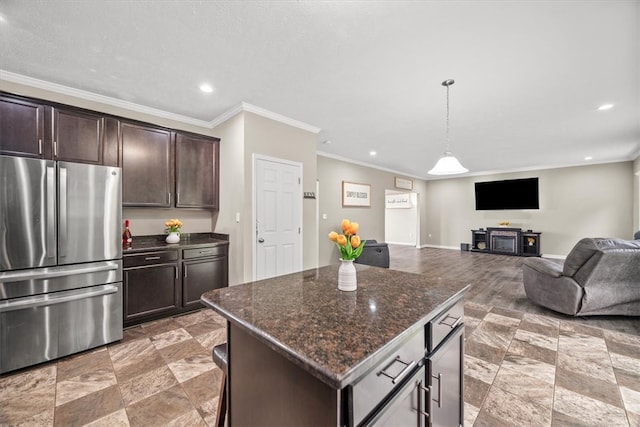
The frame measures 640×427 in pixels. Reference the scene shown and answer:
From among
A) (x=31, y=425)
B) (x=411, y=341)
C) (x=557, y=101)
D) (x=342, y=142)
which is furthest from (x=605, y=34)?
(x=31, y=425)

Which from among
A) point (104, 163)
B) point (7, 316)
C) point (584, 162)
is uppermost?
point (584, 162)

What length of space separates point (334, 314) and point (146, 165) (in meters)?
3.18

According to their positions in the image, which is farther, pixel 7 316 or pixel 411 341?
pixel 7 316

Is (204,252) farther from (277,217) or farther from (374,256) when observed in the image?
(374,256)

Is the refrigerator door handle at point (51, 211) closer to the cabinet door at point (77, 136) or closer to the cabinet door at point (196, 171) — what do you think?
the cabinet door at point (77, 136)

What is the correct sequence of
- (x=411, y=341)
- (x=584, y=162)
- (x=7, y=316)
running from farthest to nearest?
(x=584, y=162)
(x=7, y=316)
(x=411, y=341)

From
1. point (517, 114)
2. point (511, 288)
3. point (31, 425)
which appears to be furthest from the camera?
point (511, 288)

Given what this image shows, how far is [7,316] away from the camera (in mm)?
1985

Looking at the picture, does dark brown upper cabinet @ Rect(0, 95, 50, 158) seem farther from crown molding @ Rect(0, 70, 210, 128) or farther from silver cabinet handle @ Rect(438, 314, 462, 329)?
silver cabinet handle @ Rect(438, 314, 462, 329)

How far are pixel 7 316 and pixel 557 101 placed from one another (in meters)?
5.86

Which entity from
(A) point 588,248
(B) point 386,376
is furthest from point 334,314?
(A) point 588,248

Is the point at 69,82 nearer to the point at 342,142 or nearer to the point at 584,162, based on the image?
the point at 342,142

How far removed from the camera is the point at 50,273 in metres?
2.14

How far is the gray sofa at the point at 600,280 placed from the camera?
9.29ft
